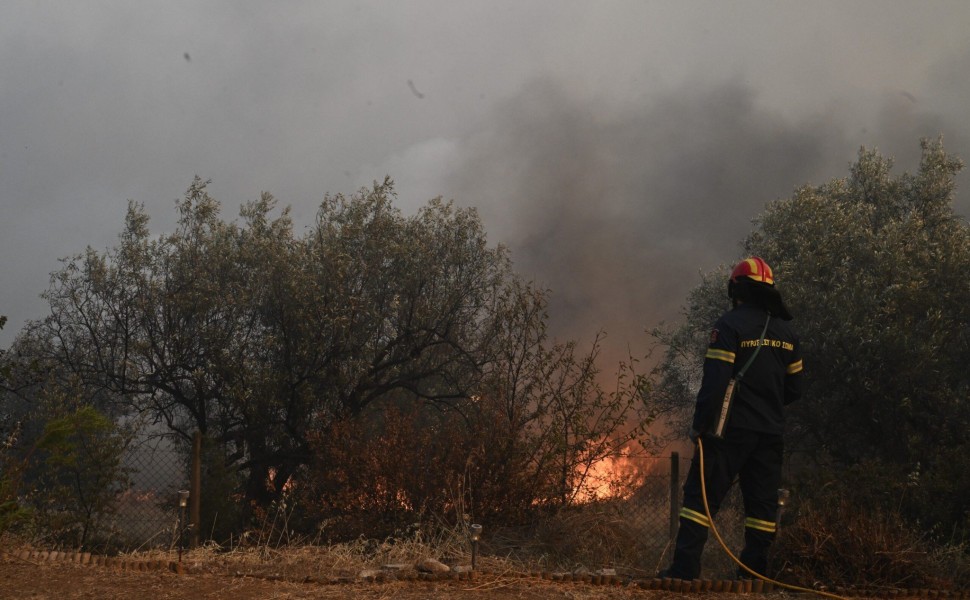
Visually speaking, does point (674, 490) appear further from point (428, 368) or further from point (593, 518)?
point (428, 368)

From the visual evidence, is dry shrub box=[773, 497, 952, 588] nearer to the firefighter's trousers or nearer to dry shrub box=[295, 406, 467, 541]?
the firefighter's trousers

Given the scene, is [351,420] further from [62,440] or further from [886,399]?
[886,399]

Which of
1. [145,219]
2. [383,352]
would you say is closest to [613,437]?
[383,352]

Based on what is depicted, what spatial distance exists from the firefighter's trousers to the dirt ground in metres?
0.38

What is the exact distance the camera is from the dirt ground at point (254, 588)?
5.84 metres

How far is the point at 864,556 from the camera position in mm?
6332

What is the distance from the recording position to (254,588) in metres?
6.05

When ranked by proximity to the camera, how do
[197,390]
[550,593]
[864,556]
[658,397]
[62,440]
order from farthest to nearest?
1. [658,397]
2. [197,390]
3. [62,440]
4. [864,556]
5. [550,593]

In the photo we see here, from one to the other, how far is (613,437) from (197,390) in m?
7.75

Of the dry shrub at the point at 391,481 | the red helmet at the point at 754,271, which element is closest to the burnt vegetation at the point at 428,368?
the dry shrub at the point at 391,481

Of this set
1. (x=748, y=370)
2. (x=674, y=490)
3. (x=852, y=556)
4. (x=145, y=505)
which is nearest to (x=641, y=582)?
(x=852, y=556)

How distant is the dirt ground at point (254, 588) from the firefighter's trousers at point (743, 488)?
38 centimetres

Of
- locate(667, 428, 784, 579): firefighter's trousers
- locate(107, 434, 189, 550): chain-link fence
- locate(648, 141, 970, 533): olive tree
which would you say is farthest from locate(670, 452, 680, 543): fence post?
locate(107, 434, 189, 550): chain-link fence

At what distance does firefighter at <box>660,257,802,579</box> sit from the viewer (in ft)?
20.2
